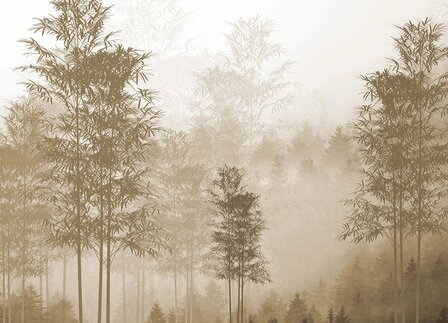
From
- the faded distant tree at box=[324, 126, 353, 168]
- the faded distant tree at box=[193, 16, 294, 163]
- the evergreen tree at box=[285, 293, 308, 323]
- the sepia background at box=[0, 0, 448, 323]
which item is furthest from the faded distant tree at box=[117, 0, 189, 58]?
the evergreen tree at box=[285, 293, 308, 323]

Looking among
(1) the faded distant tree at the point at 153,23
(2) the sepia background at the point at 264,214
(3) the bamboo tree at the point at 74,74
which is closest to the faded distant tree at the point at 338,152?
(2) the sepia background at the point at 264,214

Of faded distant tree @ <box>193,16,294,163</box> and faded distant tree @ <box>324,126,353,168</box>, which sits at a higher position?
faded distant tree @ <box>193,16,294,163</box>

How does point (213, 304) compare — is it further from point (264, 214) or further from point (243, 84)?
point (243, 84)

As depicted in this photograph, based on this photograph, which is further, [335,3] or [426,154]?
[335,3]

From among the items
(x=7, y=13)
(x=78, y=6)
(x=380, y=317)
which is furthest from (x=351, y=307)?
(x=7, y=13)

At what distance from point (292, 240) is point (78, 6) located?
17.4 metres

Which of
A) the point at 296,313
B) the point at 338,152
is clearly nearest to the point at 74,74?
the point at 296,313

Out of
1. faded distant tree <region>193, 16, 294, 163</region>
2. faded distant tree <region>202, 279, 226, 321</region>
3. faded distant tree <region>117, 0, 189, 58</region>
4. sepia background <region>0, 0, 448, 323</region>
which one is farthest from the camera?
faded distant tree <region>117, 0, 189, 58</region>

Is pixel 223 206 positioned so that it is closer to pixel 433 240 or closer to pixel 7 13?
pixel 433 240

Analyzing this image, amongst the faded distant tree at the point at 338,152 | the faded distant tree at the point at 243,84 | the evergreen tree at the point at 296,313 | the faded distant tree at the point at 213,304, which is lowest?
the faded distant tree at the point at 213,304

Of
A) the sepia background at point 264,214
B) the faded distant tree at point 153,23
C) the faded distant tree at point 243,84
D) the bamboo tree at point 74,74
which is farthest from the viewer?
the faded distant tree at point 153,23

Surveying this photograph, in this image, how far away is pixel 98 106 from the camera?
12.3 m

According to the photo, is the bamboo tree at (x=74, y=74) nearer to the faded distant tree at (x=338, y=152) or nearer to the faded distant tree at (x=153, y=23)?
the faded distant tree at (x=338, y=152)

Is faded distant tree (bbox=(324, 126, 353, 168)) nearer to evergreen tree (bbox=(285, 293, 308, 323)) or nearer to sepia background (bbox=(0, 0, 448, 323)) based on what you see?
sepia background (bbox=(0, 0, 448, 323))
